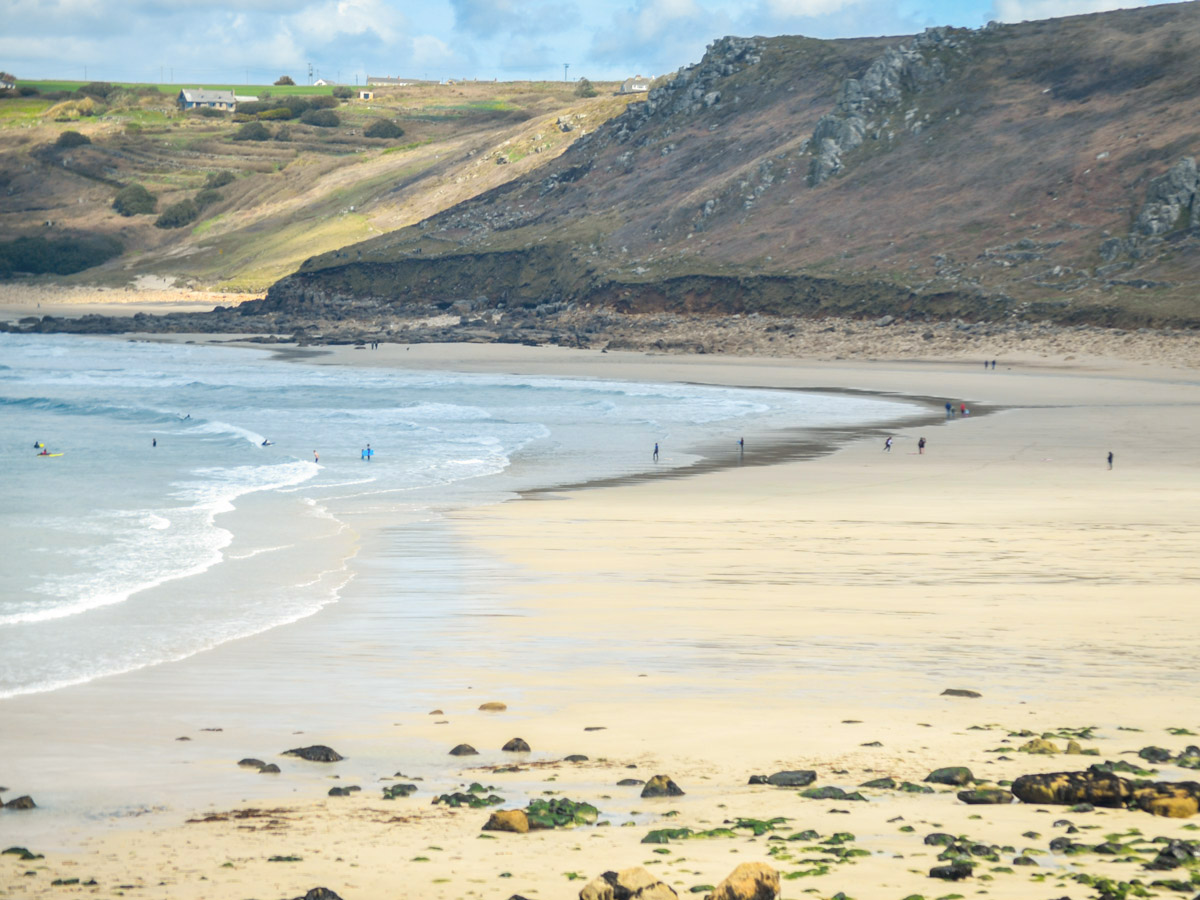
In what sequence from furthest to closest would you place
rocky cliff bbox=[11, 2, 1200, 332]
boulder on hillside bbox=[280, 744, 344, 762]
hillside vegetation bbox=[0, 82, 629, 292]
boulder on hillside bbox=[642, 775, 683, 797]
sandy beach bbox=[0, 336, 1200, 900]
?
hillside vegetation bbox=[0, 82, 629, 292] → rocky cliff bbox=[11, 2, 1200, 332] → boulder on hillside bbox=[280, 744, 344, 762] → boulder on hillside bbox=[642, 775, 683, 797] → sandy beach bbox=[0, 336, 1200, 900]

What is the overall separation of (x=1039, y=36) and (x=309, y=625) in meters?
97.0

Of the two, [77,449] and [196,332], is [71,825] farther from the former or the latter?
[196,332]

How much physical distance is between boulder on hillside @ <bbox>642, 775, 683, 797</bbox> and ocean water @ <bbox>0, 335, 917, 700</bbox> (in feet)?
21.7

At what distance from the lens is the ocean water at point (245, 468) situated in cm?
1595

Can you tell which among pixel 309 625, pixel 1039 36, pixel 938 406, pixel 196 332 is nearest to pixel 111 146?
pixel 196 332

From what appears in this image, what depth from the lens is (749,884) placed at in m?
6.43

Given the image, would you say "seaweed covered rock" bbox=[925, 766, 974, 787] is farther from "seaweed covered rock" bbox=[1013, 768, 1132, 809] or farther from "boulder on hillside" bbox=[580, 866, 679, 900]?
"boulder on hillside" bbox=[580, 866, 679, 900]

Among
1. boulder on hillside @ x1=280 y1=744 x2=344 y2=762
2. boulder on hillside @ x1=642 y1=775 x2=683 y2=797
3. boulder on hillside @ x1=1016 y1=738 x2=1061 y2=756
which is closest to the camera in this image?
A: boulder on hillside @ x1=642 y1=775 x2=683 y2=797

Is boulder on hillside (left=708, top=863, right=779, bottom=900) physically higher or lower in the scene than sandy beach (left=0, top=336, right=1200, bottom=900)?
higher

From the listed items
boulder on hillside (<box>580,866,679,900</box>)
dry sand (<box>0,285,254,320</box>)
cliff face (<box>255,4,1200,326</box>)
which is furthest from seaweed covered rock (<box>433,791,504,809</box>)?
dry sand (<box>0,285,254,320</box>)

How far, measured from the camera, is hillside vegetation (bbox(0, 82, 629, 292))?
5113 inches

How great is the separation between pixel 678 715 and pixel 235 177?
156322mm

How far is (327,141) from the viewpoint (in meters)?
→ 172

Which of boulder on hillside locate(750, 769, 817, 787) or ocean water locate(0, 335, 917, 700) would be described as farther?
ocean water locate(0, 335, 917, 700)
